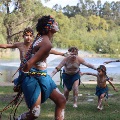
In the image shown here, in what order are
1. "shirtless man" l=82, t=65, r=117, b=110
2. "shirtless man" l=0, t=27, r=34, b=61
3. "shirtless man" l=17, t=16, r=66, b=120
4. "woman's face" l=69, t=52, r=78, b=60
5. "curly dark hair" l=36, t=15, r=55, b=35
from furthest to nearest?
"woman's face" l=69, t=52, r=78, b=60
"shirtless man" l=82, t=65, r=117, b=110
"shirtless man" l=0, t=27, r=34, b=61
"curly dark hair" l=36, t=15, r=55, b=35
"shirtless man" l=17, t=16, r=66, b=120

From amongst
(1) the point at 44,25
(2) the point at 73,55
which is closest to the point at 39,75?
(1) the point at 44,25

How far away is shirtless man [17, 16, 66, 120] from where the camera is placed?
4789 mm

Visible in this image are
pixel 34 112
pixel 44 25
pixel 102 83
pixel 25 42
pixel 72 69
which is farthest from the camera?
pixel 72 69

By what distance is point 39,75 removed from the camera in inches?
196

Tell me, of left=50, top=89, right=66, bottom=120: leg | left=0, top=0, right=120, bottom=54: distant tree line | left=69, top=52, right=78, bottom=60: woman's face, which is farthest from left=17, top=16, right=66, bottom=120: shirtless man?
left=0, top=0, right=120, bottom=54: distant tree line

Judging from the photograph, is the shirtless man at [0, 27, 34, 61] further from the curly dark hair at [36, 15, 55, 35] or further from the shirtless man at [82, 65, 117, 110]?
the shirtless man at [82, 65, 117, 110]

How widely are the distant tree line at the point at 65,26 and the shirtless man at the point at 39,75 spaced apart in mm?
33240

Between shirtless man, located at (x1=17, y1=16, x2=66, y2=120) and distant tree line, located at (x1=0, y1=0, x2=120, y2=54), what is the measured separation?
3324 centimetres

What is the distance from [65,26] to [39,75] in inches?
2410

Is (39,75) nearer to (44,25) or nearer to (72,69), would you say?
(44,25)

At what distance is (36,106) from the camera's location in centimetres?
490

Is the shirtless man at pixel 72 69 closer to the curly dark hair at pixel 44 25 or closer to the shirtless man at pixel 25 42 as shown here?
the shirtless man at pixel 25 42

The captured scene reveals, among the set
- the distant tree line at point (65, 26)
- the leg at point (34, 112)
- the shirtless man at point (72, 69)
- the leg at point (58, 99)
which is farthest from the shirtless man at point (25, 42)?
the distant tree line at point (65, 26)

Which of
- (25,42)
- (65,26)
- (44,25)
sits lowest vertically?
(65,26)
